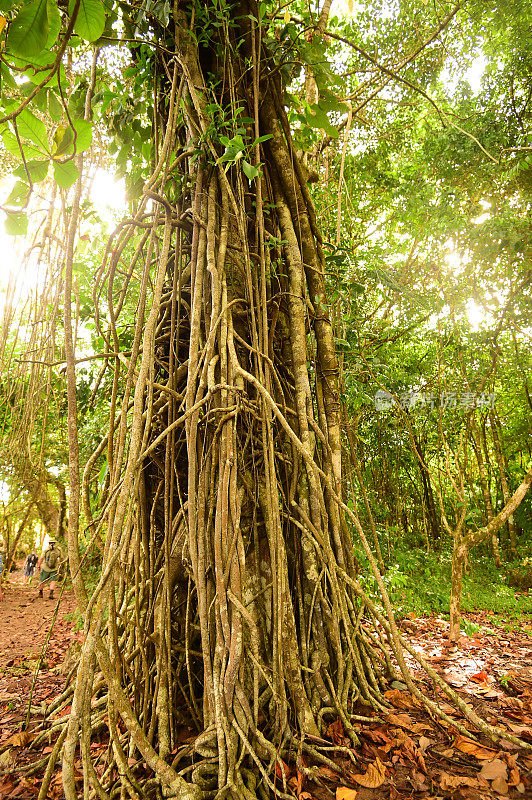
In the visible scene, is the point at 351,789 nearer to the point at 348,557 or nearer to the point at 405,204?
the point at 348,557

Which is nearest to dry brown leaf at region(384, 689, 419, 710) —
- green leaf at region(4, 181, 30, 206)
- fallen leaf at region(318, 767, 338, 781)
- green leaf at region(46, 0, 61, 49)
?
fallen leaf at region(318, 767, 338, 781)

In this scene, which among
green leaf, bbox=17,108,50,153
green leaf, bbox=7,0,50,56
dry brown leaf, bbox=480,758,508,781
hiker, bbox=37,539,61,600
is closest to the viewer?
green leaf, bbox=7,0,50,56

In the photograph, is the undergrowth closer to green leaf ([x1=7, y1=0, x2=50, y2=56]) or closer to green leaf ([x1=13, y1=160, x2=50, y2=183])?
green leaf ([x1=13, y1=160, x2=50, y2=183])

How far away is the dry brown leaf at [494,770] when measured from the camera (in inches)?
54.8

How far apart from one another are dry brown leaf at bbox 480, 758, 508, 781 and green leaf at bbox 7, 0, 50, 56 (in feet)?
8.33

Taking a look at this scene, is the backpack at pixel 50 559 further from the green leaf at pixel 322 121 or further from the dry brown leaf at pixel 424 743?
the green leaf at pixel 322 121

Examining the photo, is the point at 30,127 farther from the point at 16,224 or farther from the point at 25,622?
the point at 25,622

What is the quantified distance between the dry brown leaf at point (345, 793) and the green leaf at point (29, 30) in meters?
2.32

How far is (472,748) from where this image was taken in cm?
152

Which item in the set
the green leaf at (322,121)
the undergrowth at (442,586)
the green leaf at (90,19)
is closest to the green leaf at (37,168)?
the green leaf at (90,19)

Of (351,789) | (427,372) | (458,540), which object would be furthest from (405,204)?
(351,789)

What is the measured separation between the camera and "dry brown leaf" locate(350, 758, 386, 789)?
4.57 feet

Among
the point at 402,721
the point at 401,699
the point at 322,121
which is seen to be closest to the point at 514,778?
the point at 402,721

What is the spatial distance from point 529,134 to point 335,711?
495 centimetres
